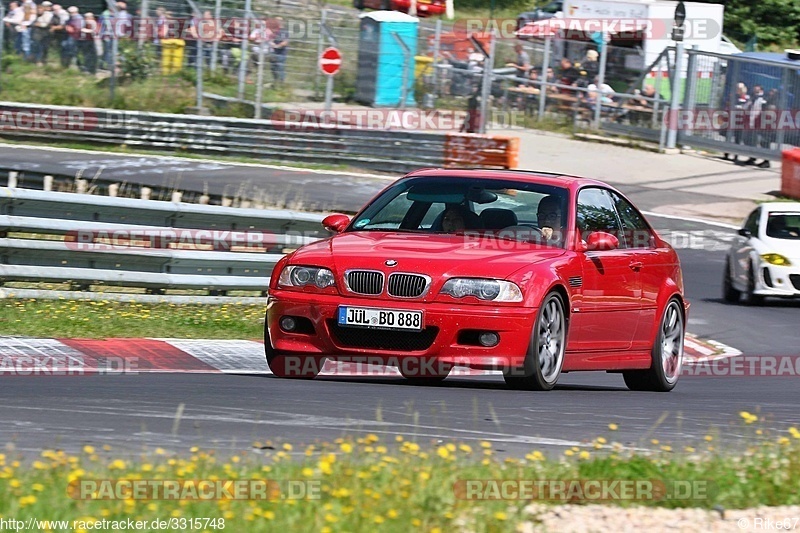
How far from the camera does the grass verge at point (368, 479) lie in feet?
14.4

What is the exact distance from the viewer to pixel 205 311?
1209 cm

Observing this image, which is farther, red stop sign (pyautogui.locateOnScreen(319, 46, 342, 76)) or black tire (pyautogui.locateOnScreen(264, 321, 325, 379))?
red stop sign (pyautogui.locateOnScreen(319, 46, 342, 76))

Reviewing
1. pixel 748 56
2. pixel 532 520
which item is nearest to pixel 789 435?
pixel 532 520

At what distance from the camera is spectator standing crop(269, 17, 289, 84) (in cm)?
3038

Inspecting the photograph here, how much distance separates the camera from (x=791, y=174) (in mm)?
26922

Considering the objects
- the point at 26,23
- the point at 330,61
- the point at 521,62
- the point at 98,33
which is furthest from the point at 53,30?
the point at 521,62

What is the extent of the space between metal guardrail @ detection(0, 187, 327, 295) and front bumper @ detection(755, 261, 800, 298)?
6.46 m

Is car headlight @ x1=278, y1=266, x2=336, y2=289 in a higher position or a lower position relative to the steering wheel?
lower

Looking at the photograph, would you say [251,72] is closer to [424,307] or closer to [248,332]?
[248,332]

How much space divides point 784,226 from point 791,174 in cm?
971

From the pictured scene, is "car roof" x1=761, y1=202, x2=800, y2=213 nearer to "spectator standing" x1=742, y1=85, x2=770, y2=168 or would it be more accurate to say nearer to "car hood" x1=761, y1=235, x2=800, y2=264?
"car hood" x1=761, y1=235, x2=800, y2=264

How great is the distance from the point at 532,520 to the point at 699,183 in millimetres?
24920

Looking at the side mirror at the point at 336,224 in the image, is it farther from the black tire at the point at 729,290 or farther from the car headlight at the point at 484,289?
the black tire at the point at 729,290

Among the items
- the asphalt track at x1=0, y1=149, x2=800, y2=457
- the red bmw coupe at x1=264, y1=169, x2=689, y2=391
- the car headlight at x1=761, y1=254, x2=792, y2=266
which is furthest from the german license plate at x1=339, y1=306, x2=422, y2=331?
the car headlight at x1=761, y1=254, x2=792, y2=266
